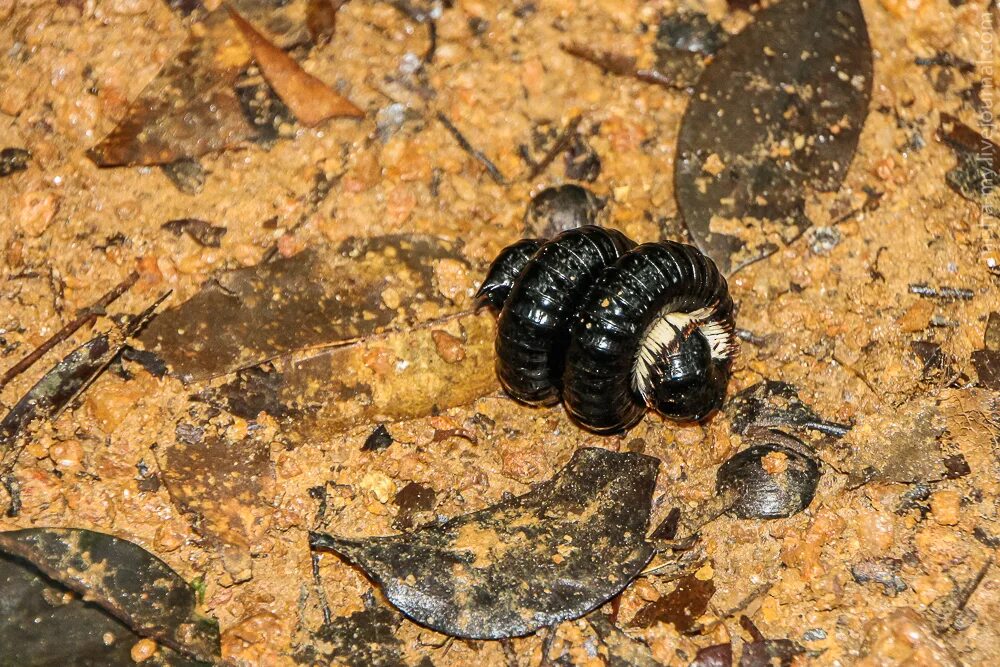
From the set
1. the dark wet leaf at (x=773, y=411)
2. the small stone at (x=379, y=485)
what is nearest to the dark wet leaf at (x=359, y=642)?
the small stone at (x=379, y=485)

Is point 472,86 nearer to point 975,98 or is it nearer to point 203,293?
point 203,293

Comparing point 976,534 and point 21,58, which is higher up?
point 21,58

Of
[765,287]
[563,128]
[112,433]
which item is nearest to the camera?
[112,433]

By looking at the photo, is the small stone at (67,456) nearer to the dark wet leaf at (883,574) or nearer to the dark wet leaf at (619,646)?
the dark wet leaf at (619,646)

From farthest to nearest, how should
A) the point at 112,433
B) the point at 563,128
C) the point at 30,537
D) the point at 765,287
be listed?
the point at 563,128
the point at 765,287
the point at 112,433
the point at 30,537

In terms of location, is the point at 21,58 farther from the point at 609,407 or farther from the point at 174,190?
the point at 609,407

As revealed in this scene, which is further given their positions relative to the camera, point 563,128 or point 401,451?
point 563,128

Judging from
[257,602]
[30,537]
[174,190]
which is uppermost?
[174,190]

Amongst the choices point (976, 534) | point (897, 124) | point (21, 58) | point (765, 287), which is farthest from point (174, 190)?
point (976, 534)
